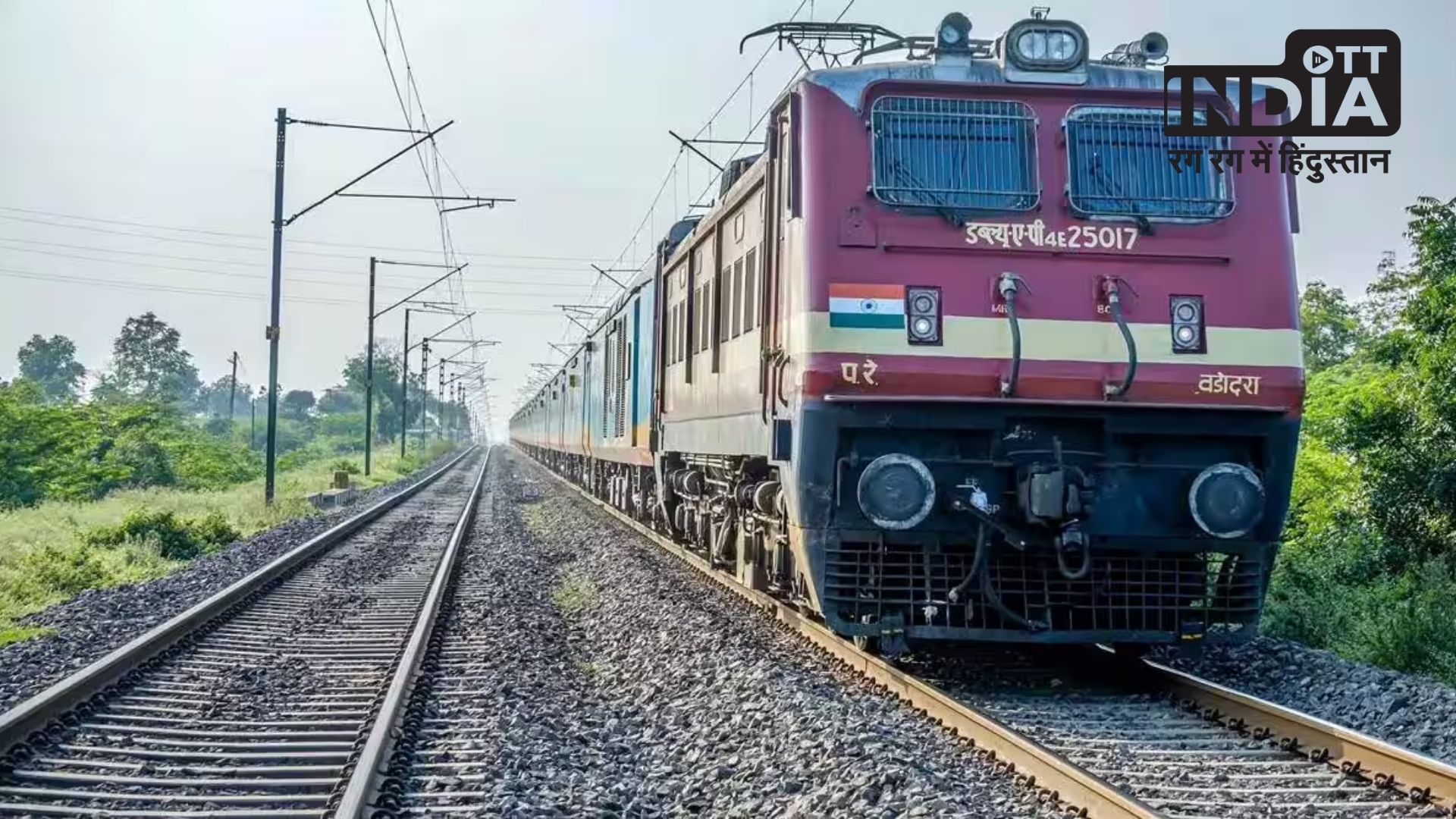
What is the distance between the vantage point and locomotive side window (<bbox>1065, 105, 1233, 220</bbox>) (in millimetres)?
7328

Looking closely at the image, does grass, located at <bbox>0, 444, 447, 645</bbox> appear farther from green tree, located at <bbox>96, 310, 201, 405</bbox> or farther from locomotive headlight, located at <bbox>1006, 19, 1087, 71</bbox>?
green tree, located at <bbox>96, 310, 201, 405</bbox>

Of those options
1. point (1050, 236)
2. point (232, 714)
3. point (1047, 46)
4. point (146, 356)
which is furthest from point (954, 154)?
point (146, 356)

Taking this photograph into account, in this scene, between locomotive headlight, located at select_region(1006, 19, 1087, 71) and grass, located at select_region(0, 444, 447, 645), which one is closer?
locomotive headlight, located at select_region(1006, 19, 1087, 71)

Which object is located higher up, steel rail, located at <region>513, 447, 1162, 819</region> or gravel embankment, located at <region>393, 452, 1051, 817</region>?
steel rail, located at <region>513, 447, 1162, 819</region>

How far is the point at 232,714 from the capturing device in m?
6.86

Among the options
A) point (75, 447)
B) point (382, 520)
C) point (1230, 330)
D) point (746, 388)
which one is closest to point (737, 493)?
point (746, 388)

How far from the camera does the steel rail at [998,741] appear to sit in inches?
191

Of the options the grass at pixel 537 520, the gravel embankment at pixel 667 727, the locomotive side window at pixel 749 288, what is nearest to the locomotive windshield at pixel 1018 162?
the locomotive side window at pixel 749 288

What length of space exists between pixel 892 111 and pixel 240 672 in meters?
5.03

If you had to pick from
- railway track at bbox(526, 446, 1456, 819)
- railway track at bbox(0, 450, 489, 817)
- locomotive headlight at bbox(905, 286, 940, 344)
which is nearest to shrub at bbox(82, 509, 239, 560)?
railway track at bbox(0, 450, 489, 817)

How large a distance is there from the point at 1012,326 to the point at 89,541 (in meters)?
13.1

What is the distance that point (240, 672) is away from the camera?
314 inches

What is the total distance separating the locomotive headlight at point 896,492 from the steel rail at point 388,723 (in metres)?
2.58

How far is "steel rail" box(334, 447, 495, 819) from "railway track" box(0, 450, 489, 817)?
1 centimetres
